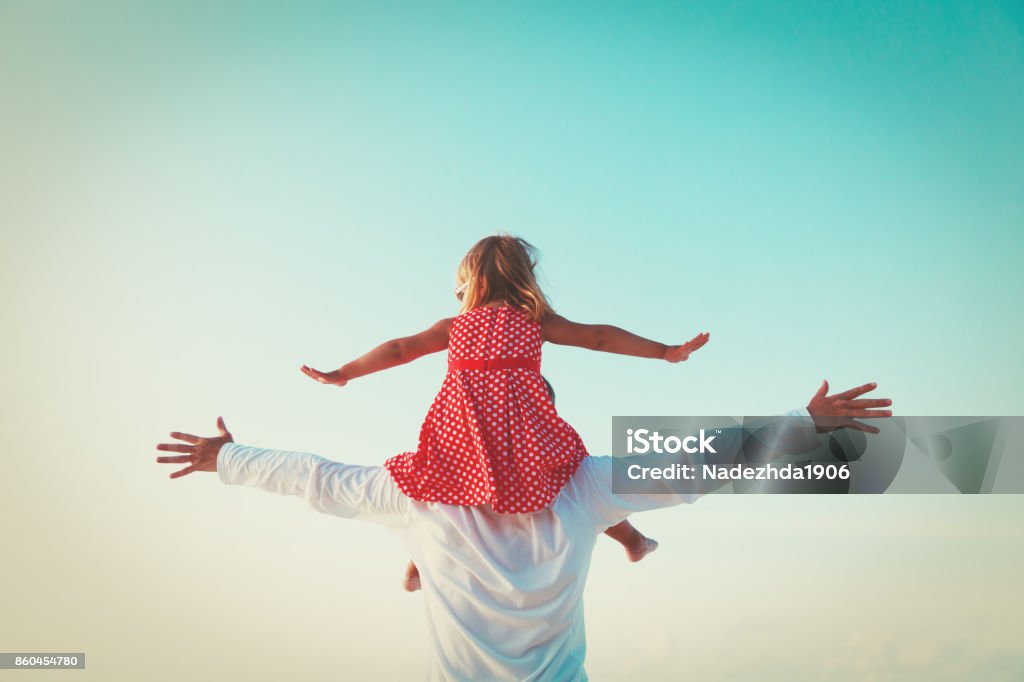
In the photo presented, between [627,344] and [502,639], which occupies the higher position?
[627,344]

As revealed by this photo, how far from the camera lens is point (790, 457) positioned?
343 centimetres

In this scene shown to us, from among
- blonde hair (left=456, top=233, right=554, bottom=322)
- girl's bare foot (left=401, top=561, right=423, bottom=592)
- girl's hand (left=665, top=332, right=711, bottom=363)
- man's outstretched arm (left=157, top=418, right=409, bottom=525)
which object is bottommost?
girl's bare foot (left=401, top=561, right=423, bottom=592)

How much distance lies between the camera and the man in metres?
3.37

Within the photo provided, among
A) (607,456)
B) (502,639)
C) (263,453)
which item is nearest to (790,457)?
(607,456)

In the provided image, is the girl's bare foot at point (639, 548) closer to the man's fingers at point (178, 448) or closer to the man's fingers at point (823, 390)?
the man's fingers at point (823, 390)

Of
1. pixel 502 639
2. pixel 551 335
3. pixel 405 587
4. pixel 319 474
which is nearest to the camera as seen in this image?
pixel 502 639

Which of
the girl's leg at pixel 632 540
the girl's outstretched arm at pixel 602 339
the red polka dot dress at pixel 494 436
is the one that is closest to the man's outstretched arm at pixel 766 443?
the red polka dot dress at pixel 494 436

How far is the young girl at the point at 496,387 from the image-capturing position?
3.46 meters

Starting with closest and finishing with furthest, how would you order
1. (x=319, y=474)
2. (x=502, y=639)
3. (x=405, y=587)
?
1. (x=502, y=639)
2. (x=319, y=474)
3. (x=405, y=587)

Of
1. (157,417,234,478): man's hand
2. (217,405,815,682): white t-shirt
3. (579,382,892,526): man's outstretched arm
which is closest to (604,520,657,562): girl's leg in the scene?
(217,405,815,682): white t-shirt

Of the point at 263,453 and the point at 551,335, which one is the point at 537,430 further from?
the point at 263,453

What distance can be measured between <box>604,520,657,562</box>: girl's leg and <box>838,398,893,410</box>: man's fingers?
1420mm

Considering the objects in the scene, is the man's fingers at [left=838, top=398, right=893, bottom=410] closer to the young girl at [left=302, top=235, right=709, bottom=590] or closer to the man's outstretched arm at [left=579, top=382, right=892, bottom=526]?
the man's outstretched arm at [left=579, top=382, right=892, bottom=526]

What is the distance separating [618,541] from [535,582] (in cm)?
102
